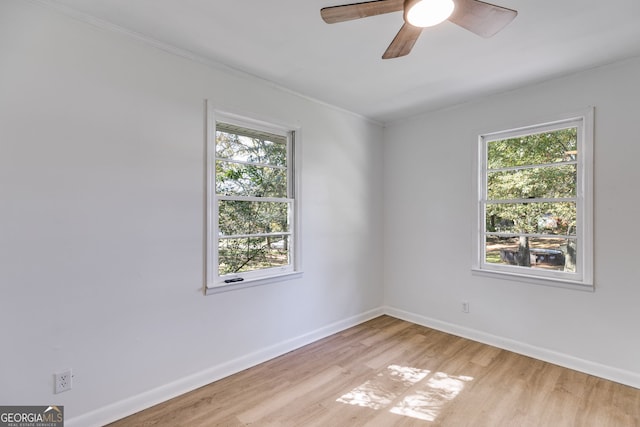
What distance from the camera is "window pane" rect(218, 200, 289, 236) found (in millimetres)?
2594

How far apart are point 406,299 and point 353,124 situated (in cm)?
237

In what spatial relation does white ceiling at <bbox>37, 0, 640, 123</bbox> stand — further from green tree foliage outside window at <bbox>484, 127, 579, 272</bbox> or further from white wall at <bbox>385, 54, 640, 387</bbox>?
green tree foliage outside window at <bbox>484, 127, 579, 272</bbox>

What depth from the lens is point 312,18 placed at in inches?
75.6

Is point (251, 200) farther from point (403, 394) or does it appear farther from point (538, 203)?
point (538, 203)

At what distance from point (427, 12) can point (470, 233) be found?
8.27 ft

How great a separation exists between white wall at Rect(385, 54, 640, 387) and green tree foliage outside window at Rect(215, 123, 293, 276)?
1699 millimetres

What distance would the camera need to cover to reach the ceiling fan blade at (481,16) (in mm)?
1357

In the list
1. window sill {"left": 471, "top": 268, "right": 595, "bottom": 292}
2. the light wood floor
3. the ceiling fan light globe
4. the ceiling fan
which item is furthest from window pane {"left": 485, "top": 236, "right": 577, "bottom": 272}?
the ceiling fan light globe

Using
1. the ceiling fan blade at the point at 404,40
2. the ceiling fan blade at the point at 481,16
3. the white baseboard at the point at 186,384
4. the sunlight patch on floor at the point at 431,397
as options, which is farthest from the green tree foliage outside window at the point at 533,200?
the white baseboard at the point at 186,384

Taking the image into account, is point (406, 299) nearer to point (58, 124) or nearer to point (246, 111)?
point (246, 111)

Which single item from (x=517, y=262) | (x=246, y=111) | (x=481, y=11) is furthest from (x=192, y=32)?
(x=517, y=262)

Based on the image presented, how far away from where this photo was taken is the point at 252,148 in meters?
2.81

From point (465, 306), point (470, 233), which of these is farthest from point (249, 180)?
point (465, 306)

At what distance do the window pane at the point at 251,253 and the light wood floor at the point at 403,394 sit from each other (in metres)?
0.90
